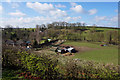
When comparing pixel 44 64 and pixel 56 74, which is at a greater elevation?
pixel 44 64

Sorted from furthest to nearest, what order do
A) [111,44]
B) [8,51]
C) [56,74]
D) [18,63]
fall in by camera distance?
1. [111,44]
2. [8,51]
3. [18,63]
4. [56,74]

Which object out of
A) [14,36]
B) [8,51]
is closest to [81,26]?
[14,36]

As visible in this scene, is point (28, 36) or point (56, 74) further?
point (28, 36)

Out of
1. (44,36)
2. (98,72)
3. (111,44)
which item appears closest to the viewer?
(98,72)

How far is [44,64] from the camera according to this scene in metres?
3.31

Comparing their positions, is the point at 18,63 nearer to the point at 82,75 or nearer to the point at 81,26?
the point at 82,75

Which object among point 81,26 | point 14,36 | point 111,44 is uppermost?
point 81,26

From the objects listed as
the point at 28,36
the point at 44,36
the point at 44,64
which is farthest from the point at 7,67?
the point at 44,36

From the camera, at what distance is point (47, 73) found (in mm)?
3268

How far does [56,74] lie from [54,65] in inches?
12.4

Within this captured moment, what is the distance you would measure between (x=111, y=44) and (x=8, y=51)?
33.2 meters

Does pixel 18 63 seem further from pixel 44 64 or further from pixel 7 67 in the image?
pixel 44 64

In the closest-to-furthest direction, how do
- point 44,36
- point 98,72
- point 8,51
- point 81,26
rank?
point 98,72 < point 8,51 < point 44,36 < point 81,26

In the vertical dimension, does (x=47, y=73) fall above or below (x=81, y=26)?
below
